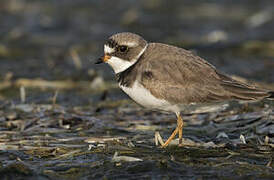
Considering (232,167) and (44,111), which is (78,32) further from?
(232,167)

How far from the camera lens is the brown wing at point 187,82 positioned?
228 inches

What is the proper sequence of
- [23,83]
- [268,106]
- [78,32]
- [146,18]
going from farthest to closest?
[146,18], [78,32], [23,83], [268,106]

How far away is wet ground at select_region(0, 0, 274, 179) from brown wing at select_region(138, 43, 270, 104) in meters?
0.37

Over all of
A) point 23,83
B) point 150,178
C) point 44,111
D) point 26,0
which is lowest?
point 150,178

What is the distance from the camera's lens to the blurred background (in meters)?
9.69

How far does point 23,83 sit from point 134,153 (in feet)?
14.5

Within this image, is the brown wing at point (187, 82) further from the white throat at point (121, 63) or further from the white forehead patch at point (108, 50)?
the white forehead patch at point (108, 50)

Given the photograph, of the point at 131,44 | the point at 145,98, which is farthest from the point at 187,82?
the point at 131,44

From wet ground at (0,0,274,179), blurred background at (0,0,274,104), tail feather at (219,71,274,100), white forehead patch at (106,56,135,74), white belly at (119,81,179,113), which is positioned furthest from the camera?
blurred background at (0,0,274,104)

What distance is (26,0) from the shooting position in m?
15.8

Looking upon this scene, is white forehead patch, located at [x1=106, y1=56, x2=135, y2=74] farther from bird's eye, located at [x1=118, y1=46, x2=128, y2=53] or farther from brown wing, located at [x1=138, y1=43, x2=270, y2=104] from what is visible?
brown wing, located at [x1=138, y1=43, x2=270, y2=104]

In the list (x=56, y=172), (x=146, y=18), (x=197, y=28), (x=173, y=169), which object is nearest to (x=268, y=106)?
(x=173, y=169)

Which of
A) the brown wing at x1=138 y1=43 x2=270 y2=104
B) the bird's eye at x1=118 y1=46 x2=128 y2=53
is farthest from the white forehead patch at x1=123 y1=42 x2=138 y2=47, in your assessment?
the brown wing at x1=138 y1=43 x2=270 y2=104

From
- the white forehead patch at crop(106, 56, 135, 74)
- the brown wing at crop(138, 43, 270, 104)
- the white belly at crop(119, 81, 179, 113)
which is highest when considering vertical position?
the white forehead patch at crop(106, 56, 135, 74)
